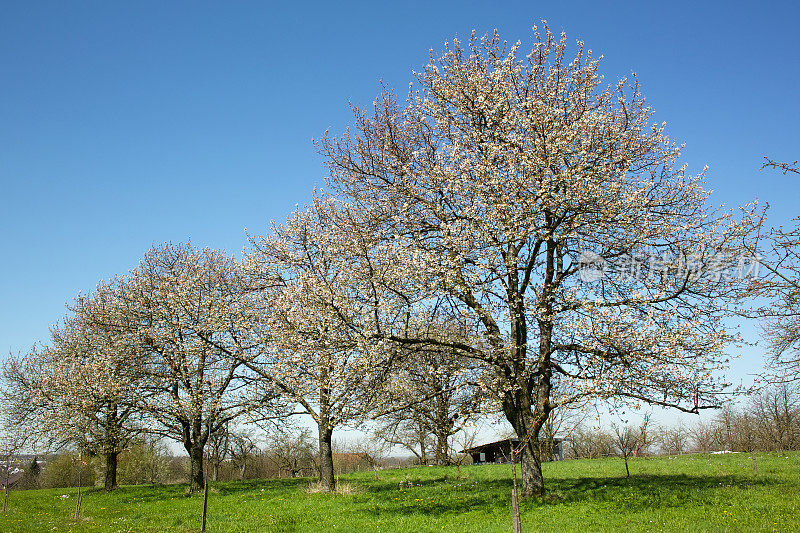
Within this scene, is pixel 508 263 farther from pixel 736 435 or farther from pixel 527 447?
pixel 736 435

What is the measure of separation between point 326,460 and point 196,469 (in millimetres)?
7213

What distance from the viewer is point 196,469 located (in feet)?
73.3

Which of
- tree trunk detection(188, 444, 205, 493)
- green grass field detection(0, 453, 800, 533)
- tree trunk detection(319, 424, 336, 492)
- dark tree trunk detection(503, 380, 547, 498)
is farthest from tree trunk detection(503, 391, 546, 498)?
tree trunk detection(188, 444, 205, 493)

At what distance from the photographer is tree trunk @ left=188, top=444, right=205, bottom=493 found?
22.1 meters

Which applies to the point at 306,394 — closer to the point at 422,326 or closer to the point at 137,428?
the point at 422,326

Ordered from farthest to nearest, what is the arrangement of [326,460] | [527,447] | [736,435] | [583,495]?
1. [736,435]
2. [326,460]
3. [527,447]
4. [583,495]

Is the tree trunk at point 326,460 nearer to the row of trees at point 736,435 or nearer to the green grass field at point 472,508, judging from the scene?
the green grass field at point 472,508

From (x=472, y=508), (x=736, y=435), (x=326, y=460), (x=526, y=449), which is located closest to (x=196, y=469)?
(x=326, y=460)

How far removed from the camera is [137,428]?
78.9ft

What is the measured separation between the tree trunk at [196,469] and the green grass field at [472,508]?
1506 millimetres

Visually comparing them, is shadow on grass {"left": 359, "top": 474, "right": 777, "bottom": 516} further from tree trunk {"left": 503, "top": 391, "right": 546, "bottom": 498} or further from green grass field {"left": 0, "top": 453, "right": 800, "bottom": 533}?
tree trunk {"left": 503, "top": 391, "right": 546, "bottom": 498}

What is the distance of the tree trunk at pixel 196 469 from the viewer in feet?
72.5

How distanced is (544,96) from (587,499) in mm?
11921

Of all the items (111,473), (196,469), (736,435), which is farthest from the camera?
(736,435)
